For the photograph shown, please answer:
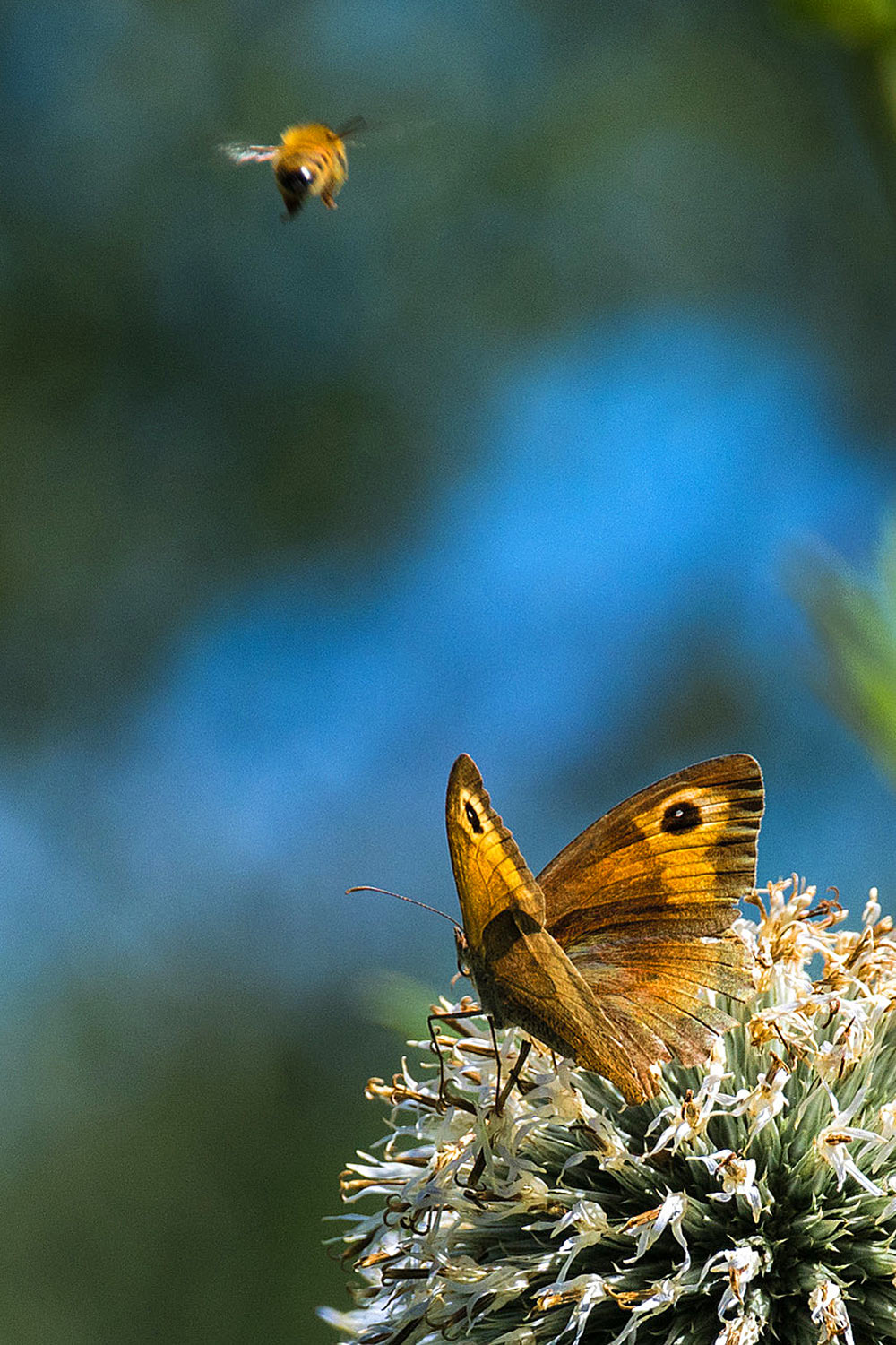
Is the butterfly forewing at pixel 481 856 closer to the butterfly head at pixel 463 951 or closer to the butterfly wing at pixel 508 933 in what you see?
the butterfly wing at pixel 508 933

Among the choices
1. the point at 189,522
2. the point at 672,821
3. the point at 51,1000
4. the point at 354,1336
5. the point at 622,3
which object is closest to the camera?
the point at 672,821

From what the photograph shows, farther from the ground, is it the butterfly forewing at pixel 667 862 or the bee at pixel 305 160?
the bee at pixel 305 160

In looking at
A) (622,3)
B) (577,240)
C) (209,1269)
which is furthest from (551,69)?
(209,1269)

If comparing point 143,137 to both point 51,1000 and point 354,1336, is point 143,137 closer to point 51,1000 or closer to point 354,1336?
point 51,1000

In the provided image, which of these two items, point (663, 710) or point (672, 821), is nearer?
point (672, 821)

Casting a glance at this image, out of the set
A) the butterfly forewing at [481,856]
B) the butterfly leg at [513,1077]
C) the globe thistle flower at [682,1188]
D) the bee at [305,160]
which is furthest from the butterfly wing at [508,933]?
the bee at [305,160]

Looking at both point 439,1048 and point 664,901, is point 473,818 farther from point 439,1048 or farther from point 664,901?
point 439,1048

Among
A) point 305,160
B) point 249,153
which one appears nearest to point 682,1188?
point 305,160
